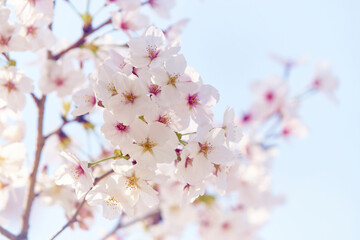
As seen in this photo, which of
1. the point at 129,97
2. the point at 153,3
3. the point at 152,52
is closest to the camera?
the point at 129,97

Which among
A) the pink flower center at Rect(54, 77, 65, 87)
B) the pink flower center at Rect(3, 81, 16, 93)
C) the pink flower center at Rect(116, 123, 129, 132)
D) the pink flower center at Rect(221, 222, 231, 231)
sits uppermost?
the pink flower center at Rect(116, 123, 129, 132)

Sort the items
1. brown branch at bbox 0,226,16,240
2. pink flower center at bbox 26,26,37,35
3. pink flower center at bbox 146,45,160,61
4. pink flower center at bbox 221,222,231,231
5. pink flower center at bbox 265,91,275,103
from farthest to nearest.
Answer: pink flower center at bbox 265,91,275,103, pink flower center at bbox 221,222,231,231, pink flower center at bbox 26,26,37,35, brown branch at bbox 0,226,16,240, pink flower center at bbox 146,45,160,61

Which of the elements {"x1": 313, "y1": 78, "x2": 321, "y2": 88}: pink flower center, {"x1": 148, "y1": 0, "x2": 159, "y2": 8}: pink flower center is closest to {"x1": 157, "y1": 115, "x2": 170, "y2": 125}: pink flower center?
{"x1": 148, "y1": 0, "x2": 159, "y2": 8}: pink flower center

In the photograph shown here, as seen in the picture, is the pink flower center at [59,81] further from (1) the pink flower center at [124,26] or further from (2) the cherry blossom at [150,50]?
(2) the cherry blossom at [150,50]

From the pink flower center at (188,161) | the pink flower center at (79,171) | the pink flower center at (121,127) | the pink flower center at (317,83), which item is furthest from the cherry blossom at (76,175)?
the pink flower center at (317,83)

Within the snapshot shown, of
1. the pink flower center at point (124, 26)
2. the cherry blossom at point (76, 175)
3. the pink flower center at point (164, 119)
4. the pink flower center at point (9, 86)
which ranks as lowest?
the cherry blossom at point (76, 175)

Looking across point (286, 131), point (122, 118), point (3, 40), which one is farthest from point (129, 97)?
point (286, 131)

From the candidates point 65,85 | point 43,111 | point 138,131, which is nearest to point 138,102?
point 138,131

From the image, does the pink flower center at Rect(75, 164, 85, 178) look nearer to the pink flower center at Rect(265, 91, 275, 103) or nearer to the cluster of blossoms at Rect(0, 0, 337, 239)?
the cluster of blossoms at Rect(0, 0, 337, 239)

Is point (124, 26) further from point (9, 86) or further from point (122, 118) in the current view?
point (122, 118)

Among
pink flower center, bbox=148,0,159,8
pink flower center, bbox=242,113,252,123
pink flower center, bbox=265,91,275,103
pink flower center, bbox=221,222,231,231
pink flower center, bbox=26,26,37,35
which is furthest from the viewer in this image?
pink flower center, bbox=242,113,252,123

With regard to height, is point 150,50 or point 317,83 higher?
point 150,50
